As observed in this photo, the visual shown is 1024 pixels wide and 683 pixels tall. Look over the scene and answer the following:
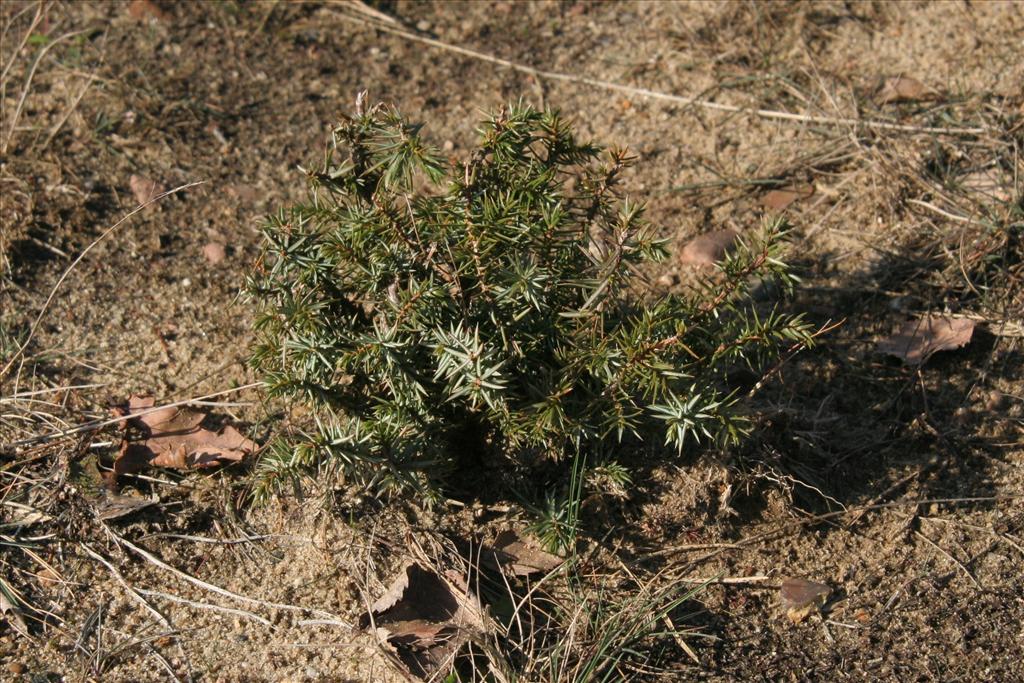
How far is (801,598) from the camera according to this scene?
9.18 ft

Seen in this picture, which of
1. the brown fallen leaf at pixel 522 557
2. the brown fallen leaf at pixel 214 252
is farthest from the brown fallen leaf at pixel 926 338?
the brown fallen leaf at pixel 214 252

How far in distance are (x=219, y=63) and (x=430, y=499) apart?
2421 millimetres

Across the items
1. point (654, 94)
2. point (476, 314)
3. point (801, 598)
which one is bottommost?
point (801, 598)

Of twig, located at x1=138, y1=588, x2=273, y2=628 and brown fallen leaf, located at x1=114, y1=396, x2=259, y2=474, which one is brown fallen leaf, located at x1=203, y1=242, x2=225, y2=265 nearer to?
brown fallen leaf, located at x1=114, y1=396, x2=259, y2=474

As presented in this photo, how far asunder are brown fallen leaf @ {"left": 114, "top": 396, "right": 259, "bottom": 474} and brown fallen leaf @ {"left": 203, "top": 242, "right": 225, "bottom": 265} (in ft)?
2.20

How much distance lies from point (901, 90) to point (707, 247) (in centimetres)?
117

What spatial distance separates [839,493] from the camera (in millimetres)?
2994

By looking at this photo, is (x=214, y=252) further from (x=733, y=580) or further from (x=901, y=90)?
(x=901, y=90)

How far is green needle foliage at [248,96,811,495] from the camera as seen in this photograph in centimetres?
241

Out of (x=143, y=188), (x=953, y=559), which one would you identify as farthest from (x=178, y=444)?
(x=953, y=559)

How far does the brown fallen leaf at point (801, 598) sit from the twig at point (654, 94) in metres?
1.86

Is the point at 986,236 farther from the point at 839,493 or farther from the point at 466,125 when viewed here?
the point at 466,125

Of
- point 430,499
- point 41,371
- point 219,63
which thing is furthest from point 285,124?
point 430,499

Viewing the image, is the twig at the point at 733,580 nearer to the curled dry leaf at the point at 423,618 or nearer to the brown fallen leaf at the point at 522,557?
the brown fallen leaf at the point at 522,557
